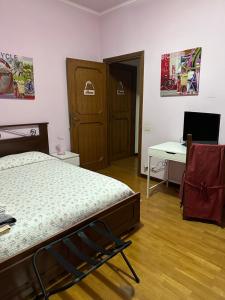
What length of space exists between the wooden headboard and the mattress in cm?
33

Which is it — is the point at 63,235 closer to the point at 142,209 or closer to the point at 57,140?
the point at 142,209

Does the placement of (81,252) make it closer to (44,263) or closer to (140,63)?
(44,263)

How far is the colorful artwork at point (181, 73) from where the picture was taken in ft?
9.20

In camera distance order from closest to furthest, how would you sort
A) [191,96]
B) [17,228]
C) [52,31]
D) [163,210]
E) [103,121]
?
[17,228] < [163,210] < [191,96] < [52,31] < [103,121]

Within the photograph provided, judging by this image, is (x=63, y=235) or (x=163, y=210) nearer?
(x=63, y=235)

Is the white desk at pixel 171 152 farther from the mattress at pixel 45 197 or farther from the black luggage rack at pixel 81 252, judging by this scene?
the black luggage rack at pixel 81 252

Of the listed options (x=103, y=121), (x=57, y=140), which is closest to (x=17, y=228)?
(x=57, y=140)

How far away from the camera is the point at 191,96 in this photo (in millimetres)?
2902

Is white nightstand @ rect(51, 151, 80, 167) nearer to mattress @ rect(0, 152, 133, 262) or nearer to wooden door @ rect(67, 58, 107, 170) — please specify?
wooden door @ rect(67, 58, 107, 170)

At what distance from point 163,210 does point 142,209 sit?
10.2 inches

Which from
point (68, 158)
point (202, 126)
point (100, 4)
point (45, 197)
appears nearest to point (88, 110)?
point (68, 158)

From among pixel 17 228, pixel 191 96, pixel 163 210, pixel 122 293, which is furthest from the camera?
pixel 191 96

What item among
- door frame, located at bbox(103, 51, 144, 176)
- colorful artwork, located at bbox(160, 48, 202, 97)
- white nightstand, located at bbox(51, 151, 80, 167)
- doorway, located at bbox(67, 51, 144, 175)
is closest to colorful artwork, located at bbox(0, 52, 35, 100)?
doorway, located at bbox(67, 51, 144, 175)

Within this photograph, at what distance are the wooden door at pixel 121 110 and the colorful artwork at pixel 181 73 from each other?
1.38m
